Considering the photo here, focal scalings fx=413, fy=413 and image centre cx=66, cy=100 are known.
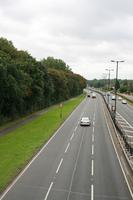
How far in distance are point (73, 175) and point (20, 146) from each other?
12.0 meters

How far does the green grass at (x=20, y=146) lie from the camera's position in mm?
27753

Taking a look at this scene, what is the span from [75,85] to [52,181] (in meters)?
141

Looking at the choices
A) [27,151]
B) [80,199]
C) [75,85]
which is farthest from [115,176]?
[75,85]

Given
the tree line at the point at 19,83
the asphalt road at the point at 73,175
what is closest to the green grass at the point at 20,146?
the asphalt road at the point at 73,175

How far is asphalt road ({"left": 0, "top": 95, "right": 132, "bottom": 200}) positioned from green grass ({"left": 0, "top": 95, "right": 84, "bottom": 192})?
2.42 feet

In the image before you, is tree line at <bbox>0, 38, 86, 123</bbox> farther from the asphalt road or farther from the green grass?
the asphalt road

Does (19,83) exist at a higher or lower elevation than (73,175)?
higher

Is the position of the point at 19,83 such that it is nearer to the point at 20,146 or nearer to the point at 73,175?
the point at 20,146

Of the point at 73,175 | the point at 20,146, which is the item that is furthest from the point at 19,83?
the point at 73,175

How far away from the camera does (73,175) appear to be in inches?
1072

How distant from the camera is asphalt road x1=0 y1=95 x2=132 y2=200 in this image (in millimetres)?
22672

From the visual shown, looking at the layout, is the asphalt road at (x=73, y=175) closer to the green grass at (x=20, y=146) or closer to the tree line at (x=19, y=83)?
the green grass at (x=20, y=146)

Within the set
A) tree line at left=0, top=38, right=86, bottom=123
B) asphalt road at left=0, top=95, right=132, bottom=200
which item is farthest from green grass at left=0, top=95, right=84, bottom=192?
tree line at left=0, top=38, right=86, bottom=123

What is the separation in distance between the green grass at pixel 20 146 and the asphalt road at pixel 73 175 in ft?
2.42
